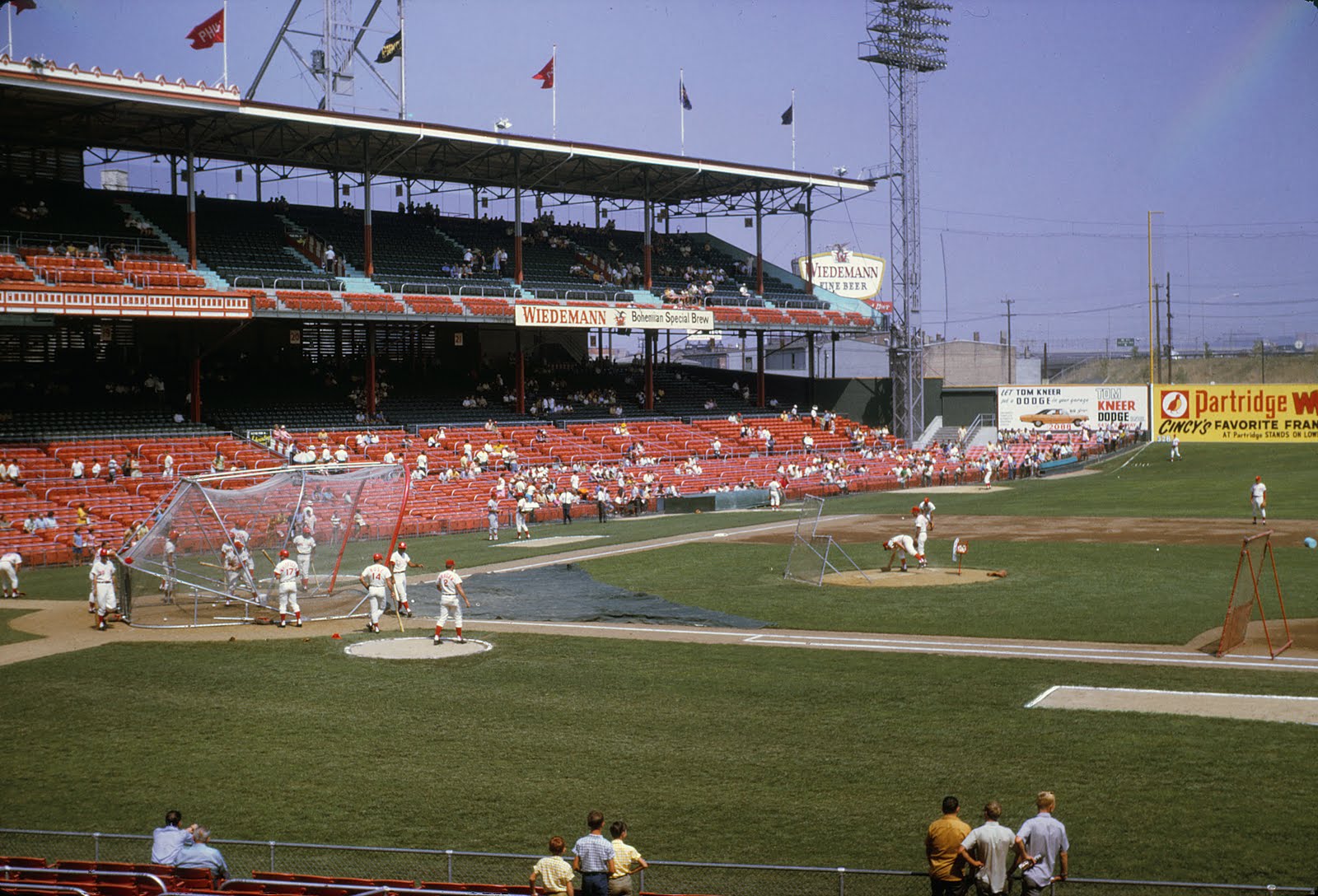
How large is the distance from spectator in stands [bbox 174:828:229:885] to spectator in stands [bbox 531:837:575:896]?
282 cm

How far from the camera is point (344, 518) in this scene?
28.3 metres

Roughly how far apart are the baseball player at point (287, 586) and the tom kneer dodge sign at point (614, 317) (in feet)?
103

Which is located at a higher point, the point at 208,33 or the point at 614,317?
the point at 208,33

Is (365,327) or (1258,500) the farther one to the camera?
(365,327)

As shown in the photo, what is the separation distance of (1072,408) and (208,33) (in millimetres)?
49683

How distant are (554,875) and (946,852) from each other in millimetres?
3272

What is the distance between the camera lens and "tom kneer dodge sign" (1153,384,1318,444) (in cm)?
6425

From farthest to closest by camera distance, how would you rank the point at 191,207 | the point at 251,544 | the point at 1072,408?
1. the point at 1072,408
2. the point at 191,207
3. the point at 251,544

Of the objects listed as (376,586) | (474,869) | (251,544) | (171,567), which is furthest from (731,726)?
(171,567)

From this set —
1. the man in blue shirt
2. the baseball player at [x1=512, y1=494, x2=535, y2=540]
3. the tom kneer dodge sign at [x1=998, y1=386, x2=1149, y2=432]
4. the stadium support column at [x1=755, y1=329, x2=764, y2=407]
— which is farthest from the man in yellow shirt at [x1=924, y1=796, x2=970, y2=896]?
the tom kneer dodge sign at [x1=998, y1=386, x2=1149, y2=432]

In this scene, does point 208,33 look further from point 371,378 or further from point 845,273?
point 845,273

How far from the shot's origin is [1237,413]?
65.5m

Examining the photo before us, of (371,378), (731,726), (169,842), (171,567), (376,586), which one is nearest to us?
(169,842)

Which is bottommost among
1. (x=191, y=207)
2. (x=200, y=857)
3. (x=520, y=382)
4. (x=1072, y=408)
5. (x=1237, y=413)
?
(x=200, y=857)
